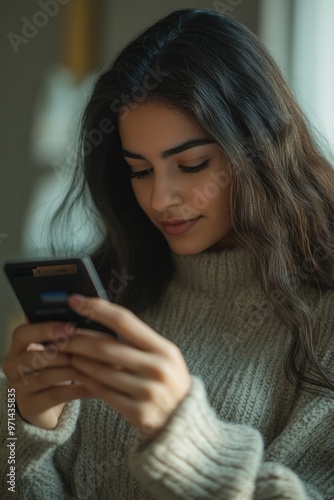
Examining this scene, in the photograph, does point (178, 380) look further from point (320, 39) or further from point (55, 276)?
point (320, 39)

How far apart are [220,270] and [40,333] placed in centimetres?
45

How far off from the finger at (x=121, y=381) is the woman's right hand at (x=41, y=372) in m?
0.06

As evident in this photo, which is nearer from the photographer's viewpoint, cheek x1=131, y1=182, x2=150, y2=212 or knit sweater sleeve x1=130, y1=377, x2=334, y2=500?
knit sweater sleeve x1=130, y1=377, x2=334, y2=500

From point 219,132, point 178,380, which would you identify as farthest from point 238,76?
point 178,380

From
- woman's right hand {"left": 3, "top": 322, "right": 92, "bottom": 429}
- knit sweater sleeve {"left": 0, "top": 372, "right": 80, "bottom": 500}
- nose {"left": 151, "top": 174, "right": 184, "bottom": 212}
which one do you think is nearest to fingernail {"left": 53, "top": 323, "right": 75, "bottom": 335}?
woman's right hand {"left": 3, "top": 322, "right": 92, "bottom": 429}

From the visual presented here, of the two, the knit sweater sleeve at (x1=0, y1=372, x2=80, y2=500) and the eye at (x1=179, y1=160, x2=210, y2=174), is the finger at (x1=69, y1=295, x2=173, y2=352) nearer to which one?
the knit sweater sleeve at (x1=0, y1=372, x2=80, y2=500)

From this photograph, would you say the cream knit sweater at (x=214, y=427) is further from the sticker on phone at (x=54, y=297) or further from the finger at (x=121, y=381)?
the sticker on phone at (x=54, y=297)

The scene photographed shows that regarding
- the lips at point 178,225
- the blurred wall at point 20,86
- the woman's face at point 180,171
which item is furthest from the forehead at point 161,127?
the blurred wall at point 20,86

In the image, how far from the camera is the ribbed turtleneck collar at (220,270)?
1.23m

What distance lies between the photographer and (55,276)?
85cm

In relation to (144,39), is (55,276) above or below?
below

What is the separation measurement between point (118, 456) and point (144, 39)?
728 mm

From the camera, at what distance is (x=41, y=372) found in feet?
3.03

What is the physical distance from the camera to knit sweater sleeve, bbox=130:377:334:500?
0.80 metres
